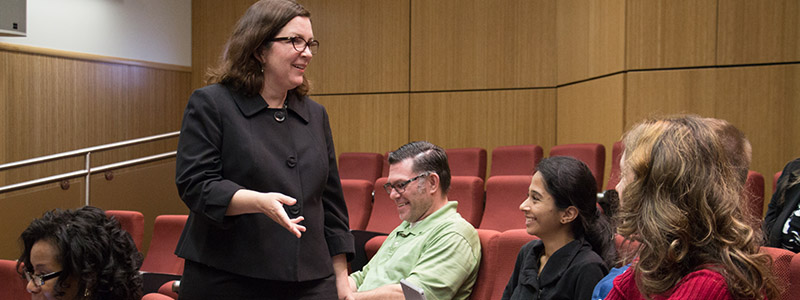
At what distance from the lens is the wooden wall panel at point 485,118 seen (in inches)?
120

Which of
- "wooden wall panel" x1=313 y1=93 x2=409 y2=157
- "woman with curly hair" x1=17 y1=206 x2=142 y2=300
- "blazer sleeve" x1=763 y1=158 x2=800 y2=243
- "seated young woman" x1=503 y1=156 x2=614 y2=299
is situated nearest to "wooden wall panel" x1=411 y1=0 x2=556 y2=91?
"wooden wall panel" x1=313 y1=93 x2=409 y2=157

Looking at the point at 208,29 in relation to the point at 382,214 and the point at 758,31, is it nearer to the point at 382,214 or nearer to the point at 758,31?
the point at 382,214

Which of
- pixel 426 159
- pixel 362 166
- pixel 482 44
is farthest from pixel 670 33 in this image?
pixel 426 159

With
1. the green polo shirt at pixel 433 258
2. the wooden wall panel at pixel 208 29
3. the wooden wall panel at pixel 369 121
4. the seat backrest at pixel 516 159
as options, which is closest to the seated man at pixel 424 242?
the green polo shirt at pixel 433 258

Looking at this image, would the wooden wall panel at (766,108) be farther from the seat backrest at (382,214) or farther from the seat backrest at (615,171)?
the seat backrest at (382,214)

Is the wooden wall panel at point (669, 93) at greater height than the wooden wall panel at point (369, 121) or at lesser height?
greater

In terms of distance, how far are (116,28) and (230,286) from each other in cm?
284

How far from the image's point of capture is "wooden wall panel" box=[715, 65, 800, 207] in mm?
2145

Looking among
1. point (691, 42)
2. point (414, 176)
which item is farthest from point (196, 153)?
point (691, 42)

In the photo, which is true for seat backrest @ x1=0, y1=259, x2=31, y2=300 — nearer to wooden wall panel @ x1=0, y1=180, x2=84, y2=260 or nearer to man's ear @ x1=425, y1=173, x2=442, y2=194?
wooden wall panel @ x1=0, y1=180, x2=84, y2=260

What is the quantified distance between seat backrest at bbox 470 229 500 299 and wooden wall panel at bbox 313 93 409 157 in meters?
→ 2.06

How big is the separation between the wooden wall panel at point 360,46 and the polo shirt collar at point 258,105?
2563 mm

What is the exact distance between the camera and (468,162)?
2531mm

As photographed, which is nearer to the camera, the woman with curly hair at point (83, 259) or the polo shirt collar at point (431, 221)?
the woman with curly hair at point (83, 259)
